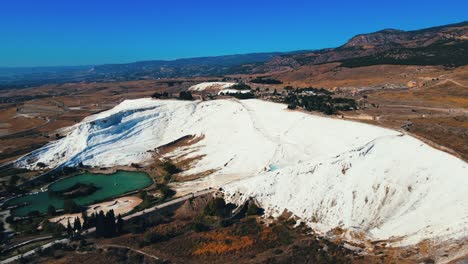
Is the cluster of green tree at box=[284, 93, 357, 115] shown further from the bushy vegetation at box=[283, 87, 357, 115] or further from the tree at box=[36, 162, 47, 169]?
the tree at box=[36, 162, 47, 169]

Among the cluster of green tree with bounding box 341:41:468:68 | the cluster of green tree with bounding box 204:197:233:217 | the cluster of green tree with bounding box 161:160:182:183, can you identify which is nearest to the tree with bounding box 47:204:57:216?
the cluster of green tree with bounding box 161:160:182:183

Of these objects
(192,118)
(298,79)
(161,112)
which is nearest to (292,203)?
(192,118)

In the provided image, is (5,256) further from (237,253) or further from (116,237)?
(237,253)

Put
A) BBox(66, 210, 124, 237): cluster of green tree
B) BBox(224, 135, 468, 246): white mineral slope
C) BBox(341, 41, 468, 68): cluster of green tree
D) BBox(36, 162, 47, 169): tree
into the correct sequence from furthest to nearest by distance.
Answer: BBox(341, 41, 468, 68): cluster of green tree
BBox(36, 162, 47, 169): tree
BBox(66, 210, 124, 237): cluster of green tree
BBox(224, 135, 468, 246): white mineral slope

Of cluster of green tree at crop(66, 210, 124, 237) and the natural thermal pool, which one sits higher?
cluster of green tree at crop(66, 210, 124, 237)

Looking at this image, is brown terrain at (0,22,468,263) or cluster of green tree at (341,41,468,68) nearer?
brown terrain at (0,22,468,263)

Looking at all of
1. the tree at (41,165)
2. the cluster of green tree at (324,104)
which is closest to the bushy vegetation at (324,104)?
the cluster of green tree at (324,104)
